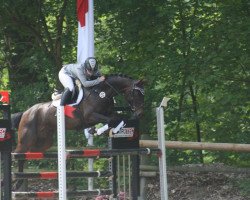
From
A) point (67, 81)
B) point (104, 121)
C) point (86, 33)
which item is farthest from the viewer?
point (86, 33)

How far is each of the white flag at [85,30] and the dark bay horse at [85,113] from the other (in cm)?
119

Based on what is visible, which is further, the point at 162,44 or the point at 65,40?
the point at 65,40

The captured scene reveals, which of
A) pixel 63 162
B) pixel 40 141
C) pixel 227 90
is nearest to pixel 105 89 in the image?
pixel 40 141

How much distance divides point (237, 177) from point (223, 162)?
60.1 inches

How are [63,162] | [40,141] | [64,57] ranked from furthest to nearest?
[64,57]
[40,141]
[63,162]

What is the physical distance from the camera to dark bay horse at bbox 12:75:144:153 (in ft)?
27.5

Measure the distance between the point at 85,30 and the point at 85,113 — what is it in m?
1.92

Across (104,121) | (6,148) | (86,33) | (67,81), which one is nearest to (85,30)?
(86,33)

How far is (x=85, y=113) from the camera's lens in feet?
28.3

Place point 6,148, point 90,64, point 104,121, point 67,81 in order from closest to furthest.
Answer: point 6,148
point 104,121
point 90,64
point 67,81

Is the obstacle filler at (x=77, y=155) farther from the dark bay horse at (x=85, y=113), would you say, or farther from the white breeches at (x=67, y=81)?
the white breeches at (x=67, y=81)

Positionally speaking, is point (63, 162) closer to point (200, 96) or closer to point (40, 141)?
point (40, 141)

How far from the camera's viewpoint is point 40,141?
9.43m

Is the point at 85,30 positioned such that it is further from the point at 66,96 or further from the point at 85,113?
the point at 85,113
